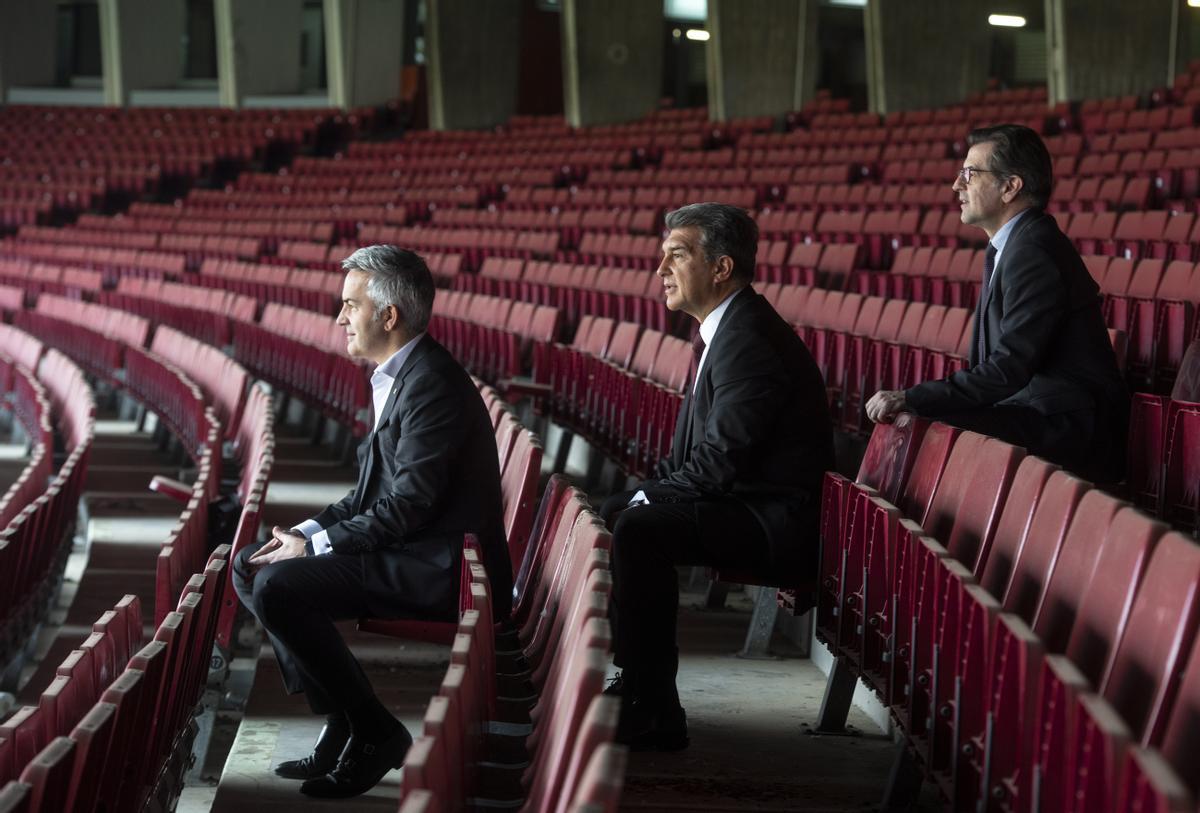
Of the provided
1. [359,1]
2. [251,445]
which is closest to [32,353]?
[251,445]

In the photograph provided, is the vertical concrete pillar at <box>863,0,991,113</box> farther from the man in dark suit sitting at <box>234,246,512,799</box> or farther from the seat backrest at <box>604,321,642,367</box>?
the man in dark suit sitting at <box>234,246,512,799</box>

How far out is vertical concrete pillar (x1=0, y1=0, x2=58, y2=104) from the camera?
11.4 metres

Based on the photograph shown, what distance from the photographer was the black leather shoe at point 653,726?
1.37 m

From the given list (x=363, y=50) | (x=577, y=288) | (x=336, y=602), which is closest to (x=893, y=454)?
(x=336, y=602)

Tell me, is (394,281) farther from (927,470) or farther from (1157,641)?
(1157,641)

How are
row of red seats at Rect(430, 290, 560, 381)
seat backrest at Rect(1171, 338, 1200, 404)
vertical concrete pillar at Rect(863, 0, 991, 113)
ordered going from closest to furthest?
1. seat backrest at Rect(1171, 338, 1200, 404)
2. row of red seats at Rect(430, 290, 560, 381)
3. vertical concrete pillar at Rect(863, 0, 991, 113)

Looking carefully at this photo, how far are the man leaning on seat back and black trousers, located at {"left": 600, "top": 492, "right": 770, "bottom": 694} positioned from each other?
236 mm

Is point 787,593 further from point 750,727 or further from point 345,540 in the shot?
point 345,540

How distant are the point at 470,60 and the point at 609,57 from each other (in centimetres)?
127

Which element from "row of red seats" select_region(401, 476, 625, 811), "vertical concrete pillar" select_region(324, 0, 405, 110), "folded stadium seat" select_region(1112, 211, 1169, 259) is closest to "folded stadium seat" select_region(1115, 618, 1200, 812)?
"row of red seats" select_region(401, 476, 625, 811)

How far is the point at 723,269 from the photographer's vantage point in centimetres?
153

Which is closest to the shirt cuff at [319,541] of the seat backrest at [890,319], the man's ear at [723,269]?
the man's ear at [723,269]

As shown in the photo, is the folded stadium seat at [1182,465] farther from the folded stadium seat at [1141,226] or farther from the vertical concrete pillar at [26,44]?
the vertical concrete pillar at [26,44]

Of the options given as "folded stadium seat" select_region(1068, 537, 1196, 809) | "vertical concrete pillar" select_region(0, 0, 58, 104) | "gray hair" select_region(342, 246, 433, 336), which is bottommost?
"folded stadium seat" select_region(1068, 537, 1196, 809)
